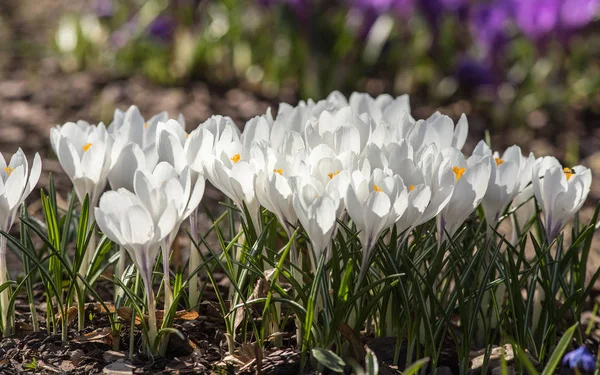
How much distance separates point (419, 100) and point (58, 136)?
9.47 feet

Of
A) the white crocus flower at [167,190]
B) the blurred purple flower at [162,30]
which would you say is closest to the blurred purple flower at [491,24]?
the blurred purple flower at [162,30]

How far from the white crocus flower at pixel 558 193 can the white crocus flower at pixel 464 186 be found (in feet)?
0.50

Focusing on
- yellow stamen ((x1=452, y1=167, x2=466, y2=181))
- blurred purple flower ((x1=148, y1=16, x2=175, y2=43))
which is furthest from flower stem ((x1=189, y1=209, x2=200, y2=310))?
blurred purple flower ((x1=148, y1=16, x2=175, y2=43))

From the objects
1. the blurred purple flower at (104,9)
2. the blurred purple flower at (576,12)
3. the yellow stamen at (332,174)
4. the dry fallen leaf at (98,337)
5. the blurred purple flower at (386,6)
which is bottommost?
the dry fallen leaf at (98,337)

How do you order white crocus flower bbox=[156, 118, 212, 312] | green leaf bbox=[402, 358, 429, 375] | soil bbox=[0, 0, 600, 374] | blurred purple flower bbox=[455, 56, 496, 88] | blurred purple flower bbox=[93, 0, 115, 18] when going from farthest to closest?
blurred purple flower bbox=[93, 0, 115, 18]
blurred purple flower bbox=[455, 56, 496, 88]
soil bbox=[0, 0, 600, 374]
white crocus flower bbox=[156, 118, 212, 312]
green leaf bbox=[402, 358, 429, 375]

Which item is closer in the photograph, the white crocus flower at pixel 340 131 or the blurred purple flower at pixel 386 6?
the white crocus flower at pixel 340 131

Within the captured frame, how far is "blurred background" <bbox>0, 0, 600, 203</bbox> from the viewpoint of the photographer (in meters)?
3.81

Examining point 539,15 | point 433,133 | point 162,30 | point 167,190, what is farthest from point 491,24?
point 167,190

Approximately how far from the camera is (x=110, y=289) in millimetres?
1910

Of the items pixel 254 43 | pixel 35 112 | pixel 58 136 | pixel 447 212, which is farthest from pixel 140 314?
pixel 254 43

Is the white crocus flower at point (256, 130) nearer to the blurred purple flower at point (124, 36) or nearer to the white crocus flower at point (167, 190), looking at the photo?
the white crocus flower at point (167, 190)

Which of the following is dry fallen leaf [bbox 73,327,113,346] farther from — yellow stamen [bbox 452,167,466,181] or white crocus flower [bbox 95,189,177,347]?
yellow stamen [bbox 452,167,466,181]

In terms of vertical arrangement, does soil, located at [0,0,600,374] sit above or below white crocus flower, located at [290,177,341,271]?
above

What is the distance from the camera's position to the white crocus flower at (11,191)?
55.7 inches
